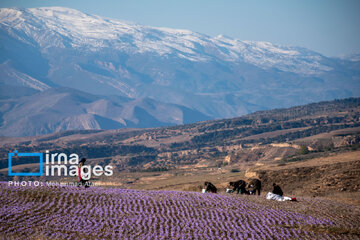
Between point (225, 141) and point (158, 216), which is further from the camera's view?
point (225, 141)

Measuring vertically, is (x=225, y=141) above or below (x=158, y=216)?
above

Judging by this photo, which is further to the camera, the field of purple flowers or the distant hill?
the distant hill

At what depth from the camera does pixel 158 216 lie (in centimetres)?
2648

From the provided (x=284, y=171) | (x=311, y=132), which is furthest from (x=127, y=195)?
(x=311, y=132)

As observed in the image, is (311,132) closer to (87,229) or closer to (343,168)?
(343,168)

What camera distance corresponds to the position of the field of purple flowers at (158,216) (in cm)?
2327

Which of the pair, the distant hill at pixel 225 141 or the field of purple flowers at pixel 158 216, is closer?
the field of purple flowers at pixel 158 216

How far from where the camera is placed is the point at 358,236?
81.9ft

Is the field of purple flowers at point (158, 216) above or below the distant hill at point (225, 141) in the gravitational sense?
below

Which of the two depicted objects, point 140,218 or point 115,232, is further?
point 140,218

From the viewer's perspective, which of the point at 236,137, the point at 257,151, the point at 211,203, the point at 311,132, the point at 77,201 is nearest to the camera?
the point at 77,201

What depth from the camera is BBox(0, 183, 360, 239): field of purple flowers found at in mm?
23266

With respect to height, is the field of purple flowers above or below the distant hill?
below

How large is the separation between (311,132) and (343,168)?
94855 millimetres
